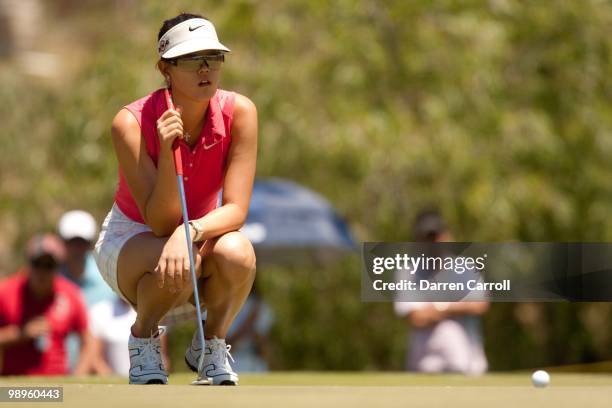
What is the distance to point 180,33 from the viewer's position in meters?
5.71

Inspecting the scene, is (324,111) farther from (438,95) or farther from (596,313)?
(596,313)

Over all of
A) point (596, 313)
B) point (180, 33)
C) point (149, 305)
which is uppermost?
point (596, 313)

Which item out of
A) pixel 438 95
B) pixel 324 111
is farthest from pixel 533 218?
pixel 324 111

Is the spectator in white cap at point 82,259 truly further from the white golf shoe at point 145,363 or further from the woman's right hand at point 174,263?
the woman's right hand at point 174,263

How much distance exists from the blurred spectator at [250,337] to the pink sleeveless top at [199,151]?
517 centimetres

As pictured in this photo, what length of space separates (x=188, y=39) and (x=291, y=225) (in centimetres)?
767

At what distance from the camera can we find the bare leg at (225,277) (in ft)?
18.4

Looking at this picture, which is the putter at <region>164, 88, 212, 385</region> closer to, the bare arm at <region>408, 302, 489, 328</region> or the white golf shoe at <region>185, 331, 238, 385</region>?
the white golf shoe at <region>185, 331, 238, 385</region>

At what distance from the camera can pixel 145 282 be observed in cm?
567

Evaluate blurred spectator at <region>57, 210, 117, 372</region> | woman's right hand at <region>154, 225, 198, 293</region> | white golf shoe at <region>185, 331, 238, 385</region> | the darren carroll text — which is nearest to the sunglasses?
woman's right hand at <region>154, 225, 198, 293</region>

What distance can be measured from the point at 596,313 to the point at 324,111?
217 inches

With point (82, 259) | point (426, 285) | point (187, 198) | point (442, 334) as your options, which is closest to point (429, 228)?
point (442, 334)

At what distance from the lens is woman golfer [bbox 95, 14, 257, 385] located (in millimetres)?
5574

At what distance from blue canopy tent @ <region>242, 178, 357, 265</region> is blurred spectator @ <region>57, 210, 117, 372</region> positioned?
9.04 ft
